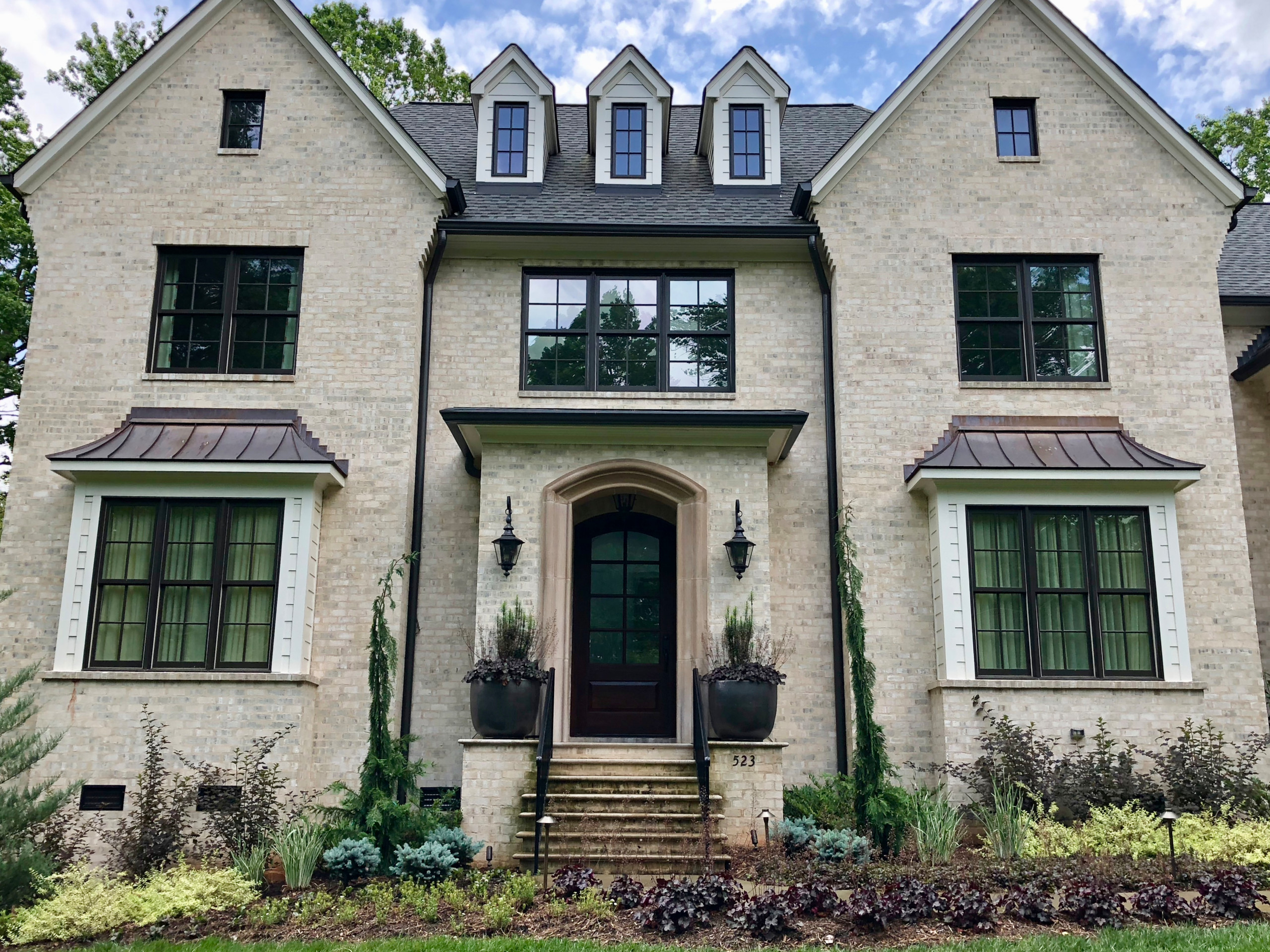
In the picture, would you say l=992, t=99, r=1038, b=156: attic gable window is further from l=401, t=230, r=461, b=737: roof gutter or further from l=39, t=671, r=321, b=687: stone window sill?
l=39, t=671, r=321, b=687: stone window sill

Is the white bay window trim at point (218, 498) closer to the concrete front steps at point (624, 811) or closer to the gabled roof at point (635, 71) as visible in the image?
the concrete front steps at point (624, 811)

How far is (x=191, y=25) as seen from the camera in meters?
14.0

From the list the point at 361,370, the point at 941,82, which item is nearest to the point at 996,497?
the point at 941,82

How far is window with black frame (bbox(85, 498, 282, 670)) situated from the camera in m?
12.2

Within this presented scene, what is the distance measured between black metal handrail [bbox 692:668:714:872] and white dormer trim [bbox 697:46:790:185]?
7.57m

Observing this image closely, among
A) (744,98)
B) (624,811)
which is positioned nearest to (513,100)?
(744,98)

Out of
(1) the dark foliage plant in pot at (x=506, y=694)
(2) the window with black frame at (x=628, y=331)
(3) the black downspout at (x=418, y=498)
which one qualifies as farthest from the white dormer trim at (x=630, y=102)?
(1) the dark foliage plant in pot at (x=506, y=694)

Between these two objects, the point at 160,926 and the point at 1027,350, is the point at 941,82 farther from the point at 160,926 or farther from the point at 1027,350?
the point at 160,926

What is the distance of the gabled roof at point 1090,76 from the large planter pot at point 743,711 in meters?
6.19

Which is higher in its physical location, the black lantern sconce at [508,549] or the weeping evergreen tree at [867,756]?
the black lantern sconce at [508,549]

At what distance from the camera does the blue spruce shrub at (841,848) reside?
9.86 metres

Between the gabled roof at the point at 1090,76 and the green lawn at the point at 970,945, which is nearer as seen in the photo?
the green lawn at the point at 970,945

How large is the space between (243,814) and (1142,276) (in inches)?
469

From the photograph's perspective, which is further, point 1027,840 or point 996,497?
point 996,497
